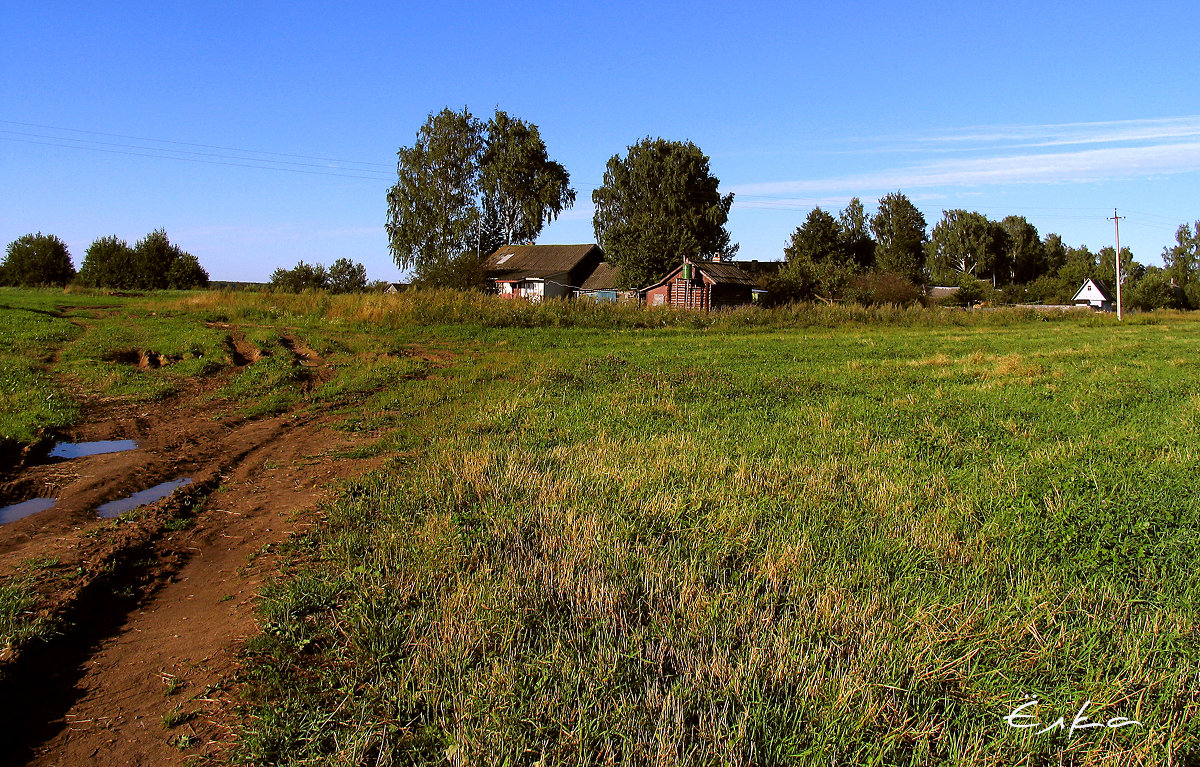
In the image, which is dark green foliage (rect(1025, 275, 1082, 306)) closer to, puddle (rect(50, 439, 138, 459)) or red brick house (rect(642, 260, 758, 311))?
red brick house (rect(642, 260, 758, 311))

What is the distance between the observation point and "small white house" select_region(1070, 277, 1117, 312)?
71.3m

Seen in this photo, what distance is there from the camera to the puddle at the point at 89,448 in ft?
29.2

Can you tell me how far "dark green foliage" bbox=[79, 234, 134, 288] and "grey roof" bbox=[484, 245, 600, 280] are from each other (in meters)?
30.4

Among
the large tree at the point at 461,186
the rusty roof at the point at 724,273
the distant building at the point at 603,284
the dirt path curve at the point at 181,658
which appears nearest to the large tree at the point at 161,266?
the large tree at the point at 461,186

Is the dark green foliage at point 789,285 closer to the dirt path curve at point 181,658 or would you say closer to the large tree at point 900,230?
the large tree at point 900,230

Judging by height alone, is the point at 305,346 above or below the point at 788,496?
above

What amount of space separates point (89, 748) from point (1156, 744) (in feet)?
16.7

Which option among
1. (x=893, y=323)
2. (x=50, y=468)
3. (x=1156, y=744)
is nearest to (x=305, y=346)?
(x=50, y=468)

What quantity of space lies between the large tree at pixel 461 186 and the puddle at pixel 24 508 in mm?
53511

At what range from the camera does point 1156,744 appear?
3.45 metres

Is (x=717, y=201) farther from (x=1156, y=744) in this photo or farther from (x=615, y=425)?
(x=1156, y=744)

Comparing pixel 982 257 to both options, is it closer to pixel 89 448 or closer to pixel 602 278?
pixel 602 278

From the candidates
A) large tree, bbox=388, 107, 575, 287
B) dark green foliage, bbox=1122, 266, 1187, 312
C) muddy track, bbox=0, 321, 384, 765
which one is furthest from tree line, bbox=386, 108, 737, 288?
muddy track, bbox=0, 321, 384, 765

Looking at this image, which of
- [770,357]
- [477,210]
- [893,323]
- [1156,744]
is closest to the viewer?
[1156,744]
